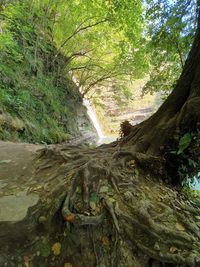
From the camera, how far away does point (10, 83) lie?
7.68 metres

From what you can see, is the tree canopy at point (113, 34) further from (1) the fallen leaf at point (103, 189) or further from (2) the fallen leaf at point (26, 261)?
(2) the fallen leaf at point (26, 261)

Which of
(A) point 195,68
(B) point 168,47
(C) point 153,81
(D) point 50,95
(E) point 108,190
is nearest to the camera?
(E) point 108,190

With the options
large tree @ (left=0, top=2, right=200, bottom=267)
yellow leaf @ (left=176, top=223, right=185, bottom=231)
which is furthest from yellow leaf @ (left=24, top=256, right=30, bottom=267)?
yellow leaf @ (left=176, top=223, right=185, bottom=231)

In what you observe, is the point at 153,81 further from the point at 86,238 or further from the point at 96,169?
the point at 86,238

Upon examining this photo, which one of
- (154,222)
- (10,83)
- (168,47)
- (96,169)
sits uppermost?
(10,83)

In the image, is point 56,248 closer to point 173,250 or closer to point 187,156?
point 173,250

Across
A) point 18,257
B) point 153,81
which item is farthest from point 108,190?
point 153,81

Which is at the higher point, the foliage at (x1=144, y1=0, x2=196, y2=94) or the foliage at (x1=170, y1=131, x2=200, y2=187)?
the foliage at (x1=144, y1=0, x2=196, y2=94)

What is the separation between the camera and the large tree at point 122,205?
2113 mm

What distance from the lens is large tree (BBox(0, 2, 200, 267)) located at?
2113 mm

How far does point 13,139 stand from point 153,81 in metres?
3.95

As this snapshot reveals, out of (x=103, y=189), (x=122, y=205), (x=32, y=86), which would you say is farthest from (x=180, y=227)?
(x=32, y=86)

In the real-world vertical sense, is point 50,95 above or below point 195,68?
above

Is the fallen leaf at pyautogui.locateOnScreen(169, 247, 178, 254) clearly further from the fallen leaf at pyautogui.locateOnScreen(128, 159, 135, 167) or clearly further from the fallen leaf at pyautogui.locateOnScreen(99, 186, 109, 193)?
the fallen leaf at pyautogui.locateOnScreen(128, 159, 135, 167)
